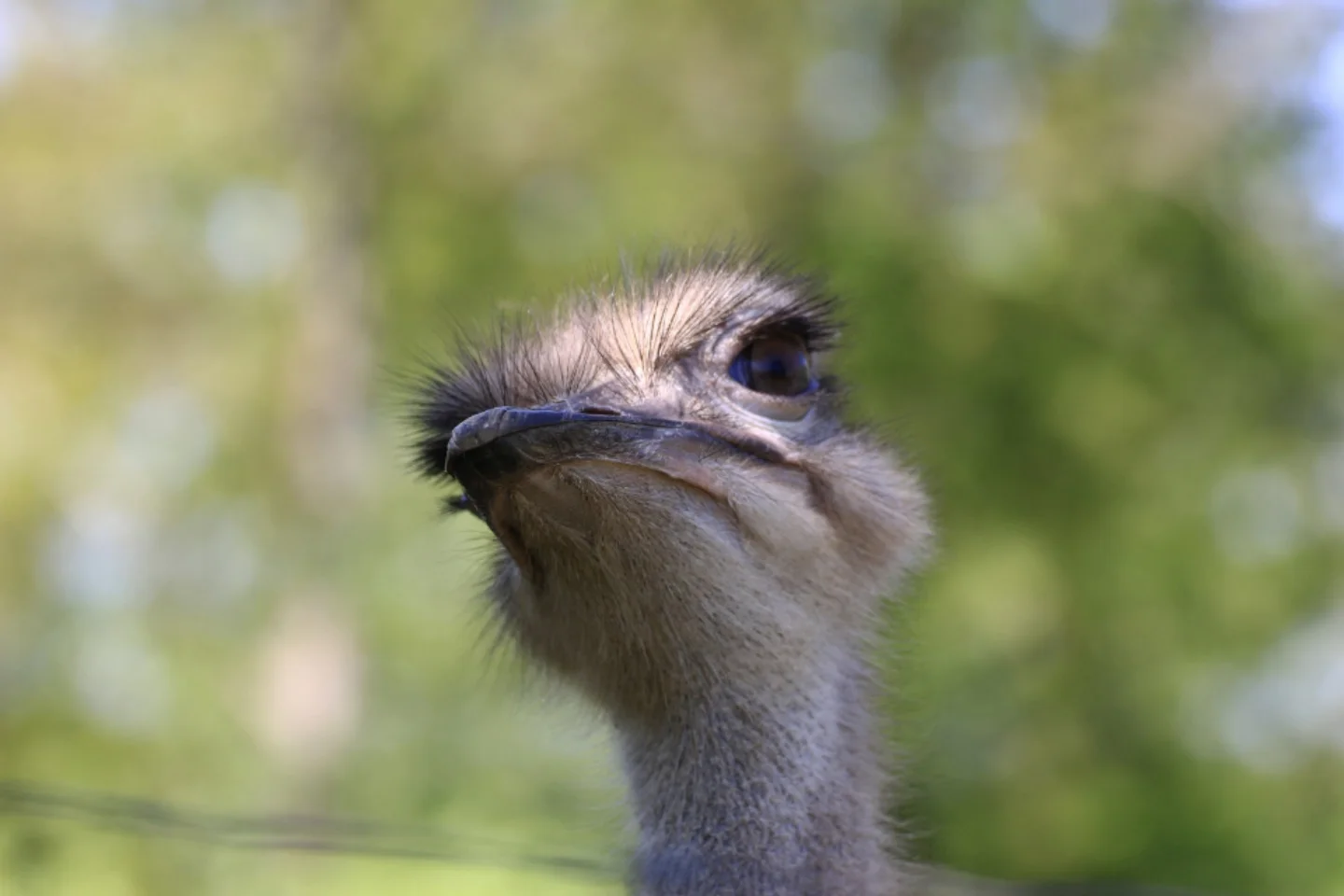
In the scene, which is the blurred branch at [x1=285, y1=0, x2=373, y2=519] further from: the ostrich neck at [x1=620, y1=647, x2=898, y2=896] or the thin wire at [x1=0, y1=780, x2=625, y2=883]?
the ostrich neck at [x1=620, y1=647, x2=898, y2=896]

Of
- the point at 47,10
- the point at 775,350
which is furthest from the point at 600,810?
the point at 47,10

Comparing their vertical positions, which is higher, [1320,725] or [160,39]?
[160,39]

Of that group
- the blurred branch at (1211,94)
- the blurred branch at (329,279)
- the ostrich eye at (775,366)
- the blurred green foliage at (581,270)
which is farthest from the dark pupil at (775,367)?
the blurred branch at (329,279)

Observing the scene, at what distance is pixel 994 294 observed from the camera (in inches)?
329

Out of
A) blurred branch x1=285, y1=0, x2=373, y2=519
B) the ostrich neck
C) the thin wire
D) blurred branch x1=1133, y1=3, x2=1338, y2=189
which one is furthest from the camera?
blurred branch x1=285, y1=0, x2=373, y2=519

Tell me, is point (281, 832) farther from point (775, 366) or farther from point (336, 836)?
point (775, 366)

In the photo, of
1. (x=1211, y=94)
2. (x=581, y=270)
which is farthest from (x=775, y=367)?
(x=1211, y=94)

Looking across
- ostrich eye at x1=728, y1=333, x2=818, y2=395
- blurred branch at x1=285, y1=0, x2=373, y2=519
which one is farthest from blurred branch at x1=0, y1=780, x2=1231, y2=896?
blurred branch at x1=285, y1=0, x2=373, y2=519

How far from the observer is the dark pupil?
2.01m

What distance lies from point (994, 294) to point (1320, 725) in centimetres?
292

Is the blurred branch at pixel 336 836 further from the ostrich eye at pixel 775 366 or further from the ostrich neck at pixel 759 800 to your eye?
the ostrich eye at pixel 775 366

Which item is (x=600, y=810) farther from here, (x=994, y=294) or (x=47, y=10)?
(x=47, y=10)

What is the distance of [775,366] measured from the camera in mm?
2053

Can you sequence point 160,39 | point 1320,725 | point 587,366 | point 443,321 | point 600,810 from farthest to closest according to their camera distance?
point 160,39 < point 443,321 < point 1320,725 < point 600,810 < point 587,366
